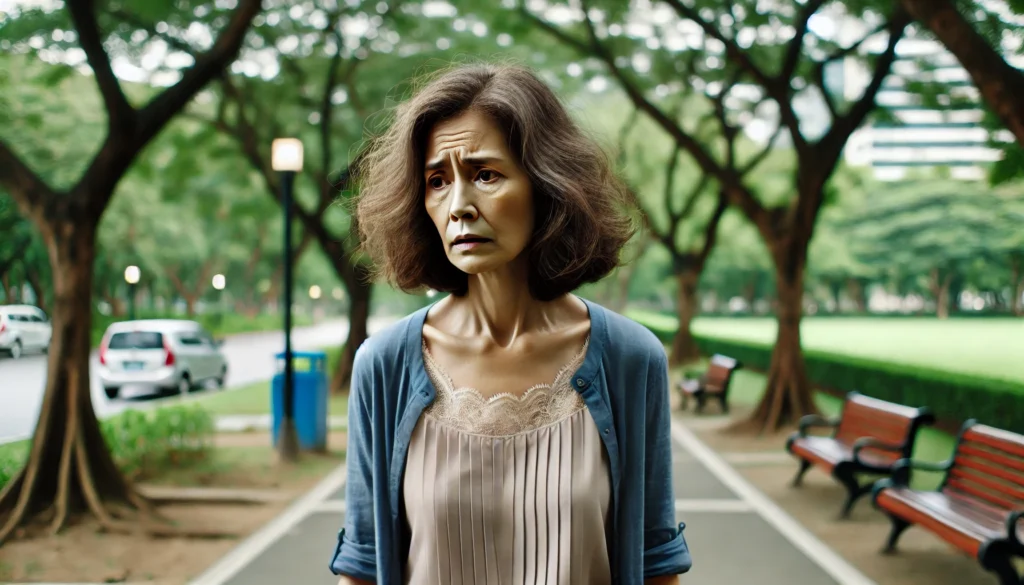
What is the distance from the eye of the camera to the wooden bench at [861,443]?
21.3 ft

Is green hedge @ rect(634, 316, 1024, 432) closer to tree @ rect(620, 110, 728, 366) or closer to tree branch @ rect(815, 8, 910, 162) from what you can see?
tree branch @ rect(815, 8, 910, 162)

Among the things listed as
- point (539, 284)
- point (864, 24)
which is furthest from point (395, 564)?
point (864, 24)

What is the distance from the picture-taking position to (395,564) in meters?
1.50

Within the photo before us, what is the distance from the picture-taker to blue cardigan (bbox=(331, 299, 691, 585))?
148 cm

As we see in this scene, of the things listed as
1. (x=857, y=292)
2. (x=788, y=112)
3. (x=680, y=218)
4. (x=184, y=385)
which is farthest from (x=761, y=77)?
(x=857, y=292)

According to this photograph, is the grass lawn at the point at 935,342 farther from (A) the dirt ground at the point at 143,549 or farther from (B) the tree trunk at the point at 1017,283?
(A) the dirt ground at the point at 143,549

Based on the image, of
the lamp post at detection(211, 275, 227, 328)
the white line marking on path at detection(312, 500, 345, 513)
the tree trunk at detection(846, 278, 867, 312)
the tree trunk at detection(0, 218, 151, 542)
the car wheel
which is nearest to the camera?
the tree trunk at detection(0, 218, 151, 542)

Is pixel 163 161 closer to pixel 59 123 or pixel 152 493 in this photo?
pixel 59 123

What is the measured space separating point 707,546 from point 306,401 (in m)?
5.12

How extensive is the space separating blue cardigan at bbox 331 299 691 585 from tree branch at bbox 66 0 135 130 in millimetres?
5389

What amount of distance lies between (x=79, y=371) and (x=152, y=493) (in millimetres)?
1599

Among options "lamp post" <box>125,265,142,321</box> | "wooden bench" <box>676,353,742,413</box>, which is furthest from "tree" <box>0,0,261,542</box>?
"wooden bench" <box>676,353,742,413</box>

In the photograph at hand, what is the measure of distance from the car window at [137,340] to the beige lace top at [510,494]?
782 cm

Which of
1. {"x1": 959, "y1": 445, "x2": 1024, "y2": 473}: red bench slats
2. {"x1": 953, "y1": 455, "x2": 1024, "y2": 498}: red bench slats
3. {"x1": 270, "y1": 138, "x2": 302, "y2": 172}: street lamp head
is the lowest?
{"x1": 953, "y1": 455, "x2": 1024, "y2": 498}: red bench slats
